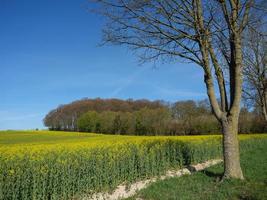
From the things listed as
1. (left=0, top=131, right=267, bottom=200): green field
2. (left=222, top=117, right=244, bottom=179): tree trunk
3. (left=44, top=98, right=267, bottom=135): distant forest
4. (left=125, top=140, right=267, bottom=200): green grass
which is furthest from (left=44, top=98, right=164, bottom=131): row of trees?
(left=125, top=140, right=267, bottom=200): green grass

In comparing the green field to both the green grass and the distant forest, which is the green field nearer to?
the green grass

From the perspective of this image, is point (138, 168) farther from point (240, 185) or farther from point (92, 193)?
point (240, 185)

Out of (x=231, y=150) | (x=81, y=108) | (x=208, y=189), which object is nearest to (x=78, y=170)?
(x=208, y=189)

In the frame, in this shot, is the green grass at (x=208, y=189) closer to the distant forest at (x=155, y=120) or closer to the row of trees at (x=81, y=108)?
the distant forest at (x=155, y=120)

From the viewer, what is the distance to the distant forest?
5441cm

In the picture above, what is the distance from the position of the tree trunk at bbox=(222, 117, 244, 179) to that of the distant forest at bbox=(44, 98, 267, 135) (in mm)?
38899

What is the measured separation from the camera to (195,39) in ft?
32.8

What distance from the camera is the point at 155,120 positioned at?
210 feet

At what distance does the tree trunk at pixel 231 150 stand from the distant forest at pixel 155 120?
38.9m

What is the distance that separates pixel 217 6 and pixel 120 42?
142 inches

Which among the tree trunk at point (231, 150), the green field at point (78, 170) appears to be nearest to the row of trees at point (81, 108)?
the green field at point (78, 170)

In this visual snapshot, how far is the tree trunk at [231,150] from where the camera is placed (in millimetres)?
9172

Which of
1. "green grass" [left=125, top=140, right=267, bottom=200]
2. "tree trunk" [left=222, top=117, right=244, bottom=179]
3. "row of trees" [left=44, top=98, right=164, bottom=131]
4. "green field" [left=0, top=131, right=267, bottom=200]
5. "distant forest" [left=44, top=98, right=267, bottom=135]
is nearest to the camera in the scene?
"green field" [left=0, top=131, right=267, bottom=200]

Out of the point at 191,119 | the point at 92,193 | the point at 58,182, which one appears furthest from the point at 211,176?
the point at 191,119
